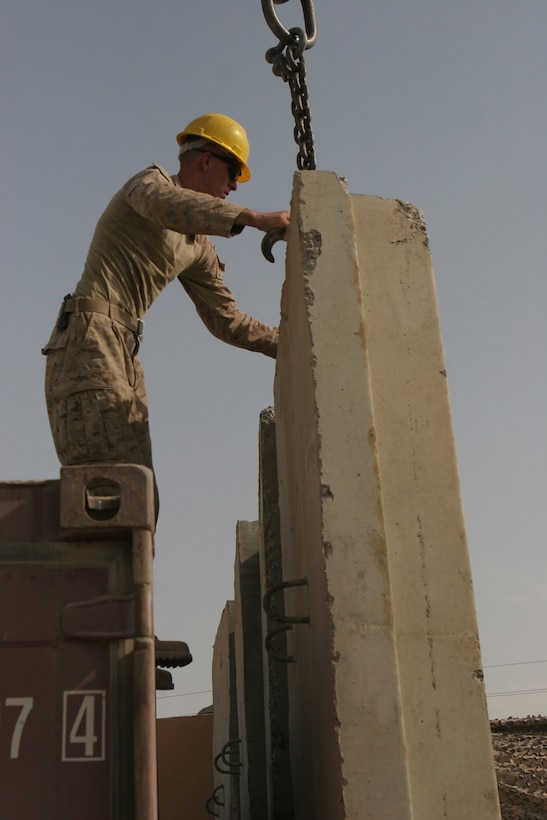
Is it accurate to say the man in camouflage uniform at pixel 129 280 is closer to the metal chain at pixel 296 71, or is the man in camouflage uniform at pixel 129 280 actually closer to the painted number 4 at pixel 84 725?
the metal chain at pixel 296 71

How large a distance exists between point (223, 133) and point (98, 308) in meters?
1.07

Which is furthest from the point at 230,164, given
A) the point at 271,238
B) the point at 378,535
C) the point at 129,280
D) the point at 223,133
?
the point at 378,535

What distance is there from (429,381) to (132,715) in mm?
1277

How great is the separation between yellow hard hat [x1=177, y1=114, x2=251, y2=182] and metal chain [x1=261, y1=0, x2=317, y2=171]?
57cm

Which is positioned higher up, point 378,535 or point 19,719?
point 378,535

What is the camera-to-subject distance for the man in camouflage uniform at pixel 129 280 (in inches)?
150

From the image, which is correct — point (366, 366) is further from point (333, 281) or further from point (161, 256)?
point (161, 256)

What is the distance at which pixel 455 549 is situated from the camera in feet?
8.50

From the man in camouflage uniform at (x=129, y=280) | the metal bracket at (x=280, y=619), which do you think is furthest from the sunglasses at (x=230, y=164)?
the metal bracket at (x=280, y=619)

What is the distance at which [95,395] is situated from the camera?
392 cm

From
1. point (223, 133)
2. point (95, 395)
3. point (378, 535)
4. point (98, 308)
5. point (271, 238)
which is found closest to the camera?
point (378, 535)

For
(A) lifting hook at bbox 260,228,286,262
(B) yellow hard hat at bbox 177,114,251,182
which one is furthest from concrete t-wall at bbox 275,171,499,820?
(B) yellow hard hat at bbox 177,114,251,182

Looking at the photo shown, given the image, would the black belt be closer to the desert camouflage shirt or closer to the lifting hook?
the desert camouflage shirt

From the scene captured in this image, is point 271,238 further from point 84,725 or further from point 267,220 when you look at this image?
point 84,725
